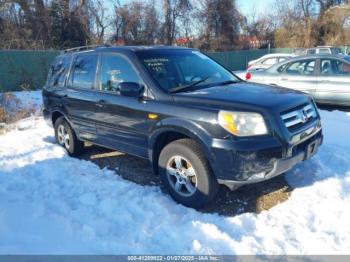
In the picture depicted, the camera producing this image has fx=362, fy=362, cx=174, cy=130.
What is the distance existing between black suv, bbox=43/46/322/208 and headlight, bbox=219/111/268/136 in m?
0.01

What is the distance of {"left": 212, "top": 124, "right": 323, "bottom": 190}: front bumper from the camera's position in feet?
12.3

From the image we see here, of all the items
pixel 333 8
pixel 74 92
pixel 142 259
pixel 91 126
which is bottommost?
pixel 142 259

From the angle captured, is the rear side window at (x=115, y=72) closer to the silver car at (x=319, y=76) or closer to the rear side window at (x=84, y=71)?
the rear side window at (x=84, y=71)

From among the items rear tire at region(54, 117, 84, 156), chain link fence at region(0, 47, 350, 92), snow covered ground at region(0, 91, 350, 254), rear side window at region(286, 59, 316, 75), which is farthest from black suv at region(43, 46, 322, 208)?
chain link fence at region(0, 47, 350, 92)

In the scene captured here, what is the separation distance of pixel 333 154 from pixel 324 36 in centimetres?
4107

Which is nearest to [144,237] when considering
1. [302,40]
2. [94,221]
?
[94,221]

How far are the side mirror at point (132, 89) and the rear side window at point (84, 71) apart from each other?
1.11 metres

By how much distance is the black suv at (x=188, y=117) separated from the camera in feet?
12.5

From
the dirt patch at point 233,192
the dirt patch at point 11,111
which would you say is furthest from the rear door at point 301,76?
the dirt patch at point 11,111

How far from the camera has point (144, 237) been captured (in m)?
3.63

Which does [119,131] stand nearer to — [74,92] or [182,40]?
[74,92]

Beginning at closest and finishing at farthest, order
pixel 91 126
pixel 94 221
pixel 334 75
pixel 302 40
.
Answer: pixel 94 221
pixel 91 126
pixel 334 75
pixel 302 40

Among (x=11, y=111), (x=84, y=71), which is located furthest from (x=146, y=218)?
(x=11, y=111)

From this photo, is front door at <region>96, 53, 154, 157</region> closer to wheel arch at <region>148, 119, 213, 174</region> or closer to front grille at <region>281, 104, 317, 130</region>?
wheel arch at <region>148, 119, 213, 174</region>
